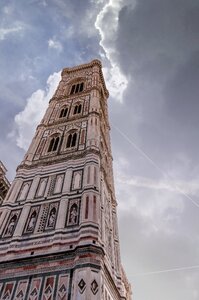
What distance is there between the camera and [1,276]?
8.93m

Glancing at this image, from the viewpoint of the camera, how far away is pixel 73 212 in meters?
10.9

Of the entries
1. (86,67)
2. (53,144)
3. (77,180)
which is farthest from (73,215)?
(86,67)

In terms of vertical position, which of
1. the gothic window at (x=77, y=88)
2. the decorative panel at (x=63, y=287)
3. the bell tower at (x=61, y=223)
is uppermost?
the gothic window at (x=77, y=88)

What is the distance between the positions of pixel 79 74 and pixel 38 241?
820 inches

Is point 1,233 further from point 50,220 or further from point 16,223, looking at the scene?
point 50,220


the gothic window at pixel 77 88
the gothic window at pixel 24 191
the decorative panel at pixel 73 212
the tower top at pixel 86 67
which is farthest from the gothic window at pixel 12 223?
the tower top at pixel 86 67

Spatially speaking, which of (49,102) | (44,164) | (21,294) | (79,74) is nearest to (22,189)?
(44,164)

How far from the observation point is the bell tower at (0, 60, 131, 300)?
8312 millimetres

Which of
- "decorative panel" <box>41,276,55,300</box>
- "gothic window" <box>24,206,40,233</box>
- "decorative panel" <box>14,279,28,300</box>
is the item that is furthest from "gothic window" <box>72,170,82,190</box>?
"decorative panel" <box>14,279,28,300</box>

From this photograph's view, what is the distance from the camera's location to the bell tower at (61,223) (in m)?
8.31

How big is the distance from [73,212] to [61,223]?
0.70m

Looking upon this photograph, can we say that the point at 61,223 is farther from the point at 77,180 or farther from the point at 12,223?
the point at 77,180

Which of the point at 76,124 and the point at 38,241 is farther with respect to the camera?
the point at 76,124

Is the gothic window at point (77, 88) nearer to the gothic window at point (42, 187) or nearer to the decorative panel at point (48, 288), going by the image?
the gothic window at point (42, 187)
